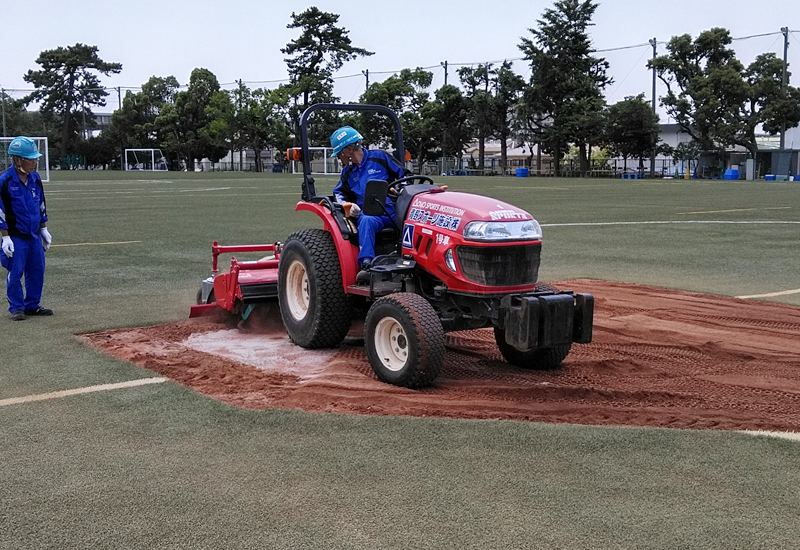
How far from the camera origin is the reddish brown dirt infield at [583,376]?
529cm

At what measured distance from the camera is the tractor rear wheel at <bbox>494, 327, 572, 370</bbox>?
20.7 ft

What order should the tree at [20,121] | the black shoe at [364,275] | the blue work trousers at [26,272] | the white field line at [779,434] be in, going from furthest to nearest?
1. the tree at [20,121]
2. the blue work trousers at [26,272]
3. the black shoe at [364,275]
4. the white field line at [779,434]

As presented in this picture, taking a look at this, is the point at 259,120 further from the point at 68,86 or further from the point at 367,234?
the point at 367,234

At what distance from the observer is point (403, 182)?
668 cm

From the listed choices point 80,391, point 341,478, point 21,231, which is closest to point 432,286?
point 341,478

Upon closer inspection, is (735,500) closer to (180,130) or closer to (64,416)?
(64,416)

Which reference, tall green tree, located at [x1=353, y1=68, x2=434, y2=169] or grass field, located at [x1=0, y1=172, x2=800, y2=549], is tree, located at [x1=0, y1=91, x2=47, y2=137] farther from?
grass field, located at [x1=0, y1=172, x2=800, y2=549]

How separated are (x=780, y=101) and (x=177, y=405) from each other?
63478mm

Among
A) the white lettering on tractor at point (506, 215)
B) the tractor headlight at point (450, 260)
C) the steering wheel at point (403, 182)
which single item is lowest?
the tractor headlight at point (450, 260)

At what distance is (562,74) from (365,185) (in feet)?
230

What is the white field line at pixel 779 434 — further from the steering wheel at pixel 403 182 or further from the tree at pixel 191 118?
the tree at pixel 191 118

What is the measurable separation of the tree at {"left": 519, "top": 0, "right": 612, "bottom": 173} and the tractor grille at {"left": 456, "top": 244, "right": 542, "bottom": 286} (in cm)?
6862

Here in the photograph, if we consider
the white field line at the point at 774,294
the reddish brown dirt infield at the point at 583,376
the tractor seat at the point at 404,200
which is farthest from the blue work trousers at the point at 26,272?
the white field line at the point at 774,294

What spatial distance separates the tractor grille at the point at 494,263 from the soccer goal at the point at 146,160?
94936 mm
